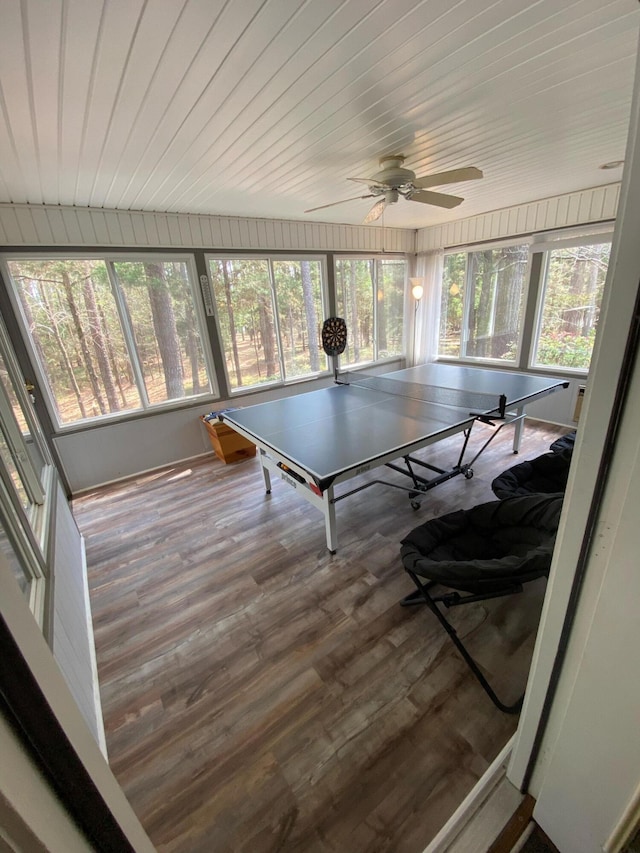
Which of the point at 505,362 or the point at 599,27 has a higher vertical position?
the point at 599,27

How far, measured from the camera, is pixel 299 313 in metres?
4.73

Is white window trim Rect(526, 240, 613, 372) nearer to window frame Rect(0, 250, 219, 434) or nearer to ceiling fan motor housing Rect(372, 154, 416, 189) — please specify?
ceiling fan motor housing Rect(372, 154, 416, 189)

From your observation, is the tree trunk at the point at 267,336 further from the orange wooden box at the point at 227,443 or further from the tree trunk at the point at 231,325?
the orange wooden box at the point at 227,443

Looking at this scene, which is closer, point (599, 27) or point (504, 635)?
point (599, 27)

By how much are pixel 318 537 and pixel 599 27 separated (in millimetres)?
2868

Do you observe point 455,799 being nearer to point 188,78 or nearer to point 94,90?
point 188,78

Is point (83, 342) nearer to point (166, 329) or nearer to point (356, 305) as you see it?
point (166, 329)

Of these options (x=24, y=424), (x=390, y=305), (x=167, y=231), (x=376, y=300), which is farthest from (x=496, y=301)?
(x=24, y=424)

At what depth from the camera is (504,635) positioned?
70.4 inches

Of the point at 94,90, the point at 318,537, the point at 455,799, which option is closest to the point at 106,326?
the point at 94,90

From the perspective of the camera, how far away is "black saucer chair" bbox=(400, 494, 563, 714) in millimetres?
1354

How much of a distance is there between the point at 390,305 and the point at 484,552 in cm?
468

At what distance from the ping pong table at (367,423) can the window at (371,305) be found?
5.69ft

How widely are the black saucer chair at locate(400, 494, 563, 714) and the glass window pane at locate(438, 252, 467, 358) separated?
13.5ft
